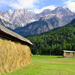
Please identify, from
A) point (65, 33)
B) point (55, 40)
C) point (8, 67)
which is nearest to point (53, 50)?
point (55, 40)

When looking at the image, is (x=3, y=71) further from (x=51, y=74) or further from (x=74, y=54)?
(x=74, y=54)

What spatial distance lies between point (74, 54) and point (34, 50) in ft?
214

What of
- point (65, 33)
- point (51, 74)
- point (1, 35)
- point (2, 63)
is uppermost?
point (65, 33)

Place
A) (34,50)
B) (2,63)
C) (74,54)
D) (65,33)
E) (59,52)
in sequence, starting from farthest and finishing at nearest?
(65,33), (34,50), (59,52), (74,54), (2,63)

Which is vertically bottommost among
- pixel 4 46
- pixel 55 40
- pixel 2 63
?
pixel 2 63

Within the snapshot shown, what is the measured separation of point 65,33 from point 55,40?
31.4 m

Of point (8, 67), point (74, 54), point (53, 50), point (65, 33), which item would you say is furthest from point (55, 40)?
point (8, 67)

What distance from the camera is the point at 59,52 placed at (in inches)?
4670

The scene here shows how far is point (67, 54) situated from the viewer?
68.0 meters

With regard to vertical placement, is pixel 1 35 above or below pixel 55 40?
below

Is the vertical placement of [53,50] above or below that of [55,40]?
below

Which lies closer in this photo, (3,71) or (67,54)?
(3,71)

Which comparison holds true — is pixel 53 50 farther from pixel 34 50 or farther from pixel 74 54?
pixel 74 54

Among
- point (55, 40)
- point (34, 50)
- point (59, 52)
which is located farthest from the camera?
point (55, 40)
